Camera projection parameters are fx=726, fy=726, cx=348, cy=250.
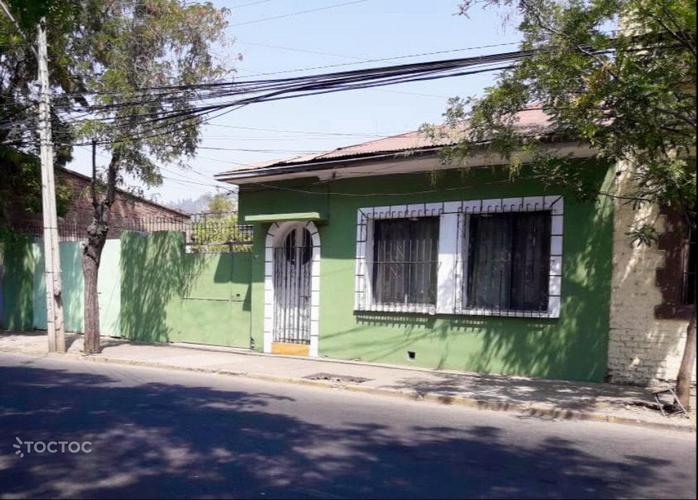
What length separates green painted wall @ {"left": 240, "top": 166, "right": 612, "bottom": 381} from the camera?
35.5ft

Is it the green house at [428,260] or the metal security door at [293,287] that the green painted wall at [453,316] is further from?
the metal security door at [293,287]

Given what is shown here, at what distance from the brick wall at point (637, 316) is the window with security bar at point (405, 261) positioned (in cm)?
330

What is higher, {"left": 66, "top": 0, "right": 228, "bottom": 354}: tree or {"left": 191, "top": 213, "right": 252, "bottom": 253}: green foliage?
{"left": 66, "top": 0, "right": 228, "bottom": 354}: tree

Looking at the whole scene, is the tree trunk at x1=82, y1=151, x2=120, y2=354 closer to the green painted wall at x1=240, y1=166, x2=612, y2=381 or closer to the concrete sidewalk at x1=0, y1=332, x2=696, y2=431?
the concrete sidewalk at x1=0, y1=332, x2=696, y2=431

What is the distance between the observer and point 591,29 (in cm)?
865

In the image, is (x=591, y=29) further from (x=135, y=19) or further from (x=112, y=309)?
(x=112, y=309)

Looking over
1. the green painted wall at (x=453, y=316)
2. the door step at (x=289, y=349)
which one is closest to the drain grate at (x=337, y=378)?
the green painted wall at (x=453, y=316)

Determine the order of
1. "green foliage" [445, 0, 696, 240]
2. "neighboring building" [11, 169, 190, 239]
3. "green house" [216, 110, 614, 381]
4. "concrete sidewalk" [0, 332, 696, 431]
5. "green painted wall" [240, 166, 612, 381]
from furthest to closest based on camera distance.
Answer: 1. "neighboring building" [11, 169, 190, 239]
2. "green house" [216, 110, 614, 381]
3. "green painted wall" [240, 166, 612, 381]
4. "concrete sidewalk" [0, 332, 696, 431]
5. "green foliage" [445, 0, 696, 240]

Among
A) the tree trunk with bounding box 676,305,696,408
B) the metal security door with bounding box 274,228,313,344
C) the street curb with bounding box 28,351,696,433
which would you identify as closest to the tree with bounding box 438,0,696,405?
the tree trunk with bounding box 676,305,696,408

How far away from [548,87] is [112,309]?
13.2m

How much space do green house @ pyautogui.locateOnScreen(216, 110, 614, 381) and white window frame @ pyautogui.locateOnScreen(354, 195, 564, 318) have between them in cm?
2

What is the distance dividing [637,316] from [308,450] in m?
5.88

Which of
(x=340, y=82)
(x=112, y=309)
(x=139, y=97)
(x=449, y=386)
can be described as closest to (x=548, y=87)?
(x=340, y=82)

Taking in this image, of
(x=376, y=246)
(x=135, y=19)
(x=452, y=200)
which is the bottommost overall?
(x=376, y=246)
